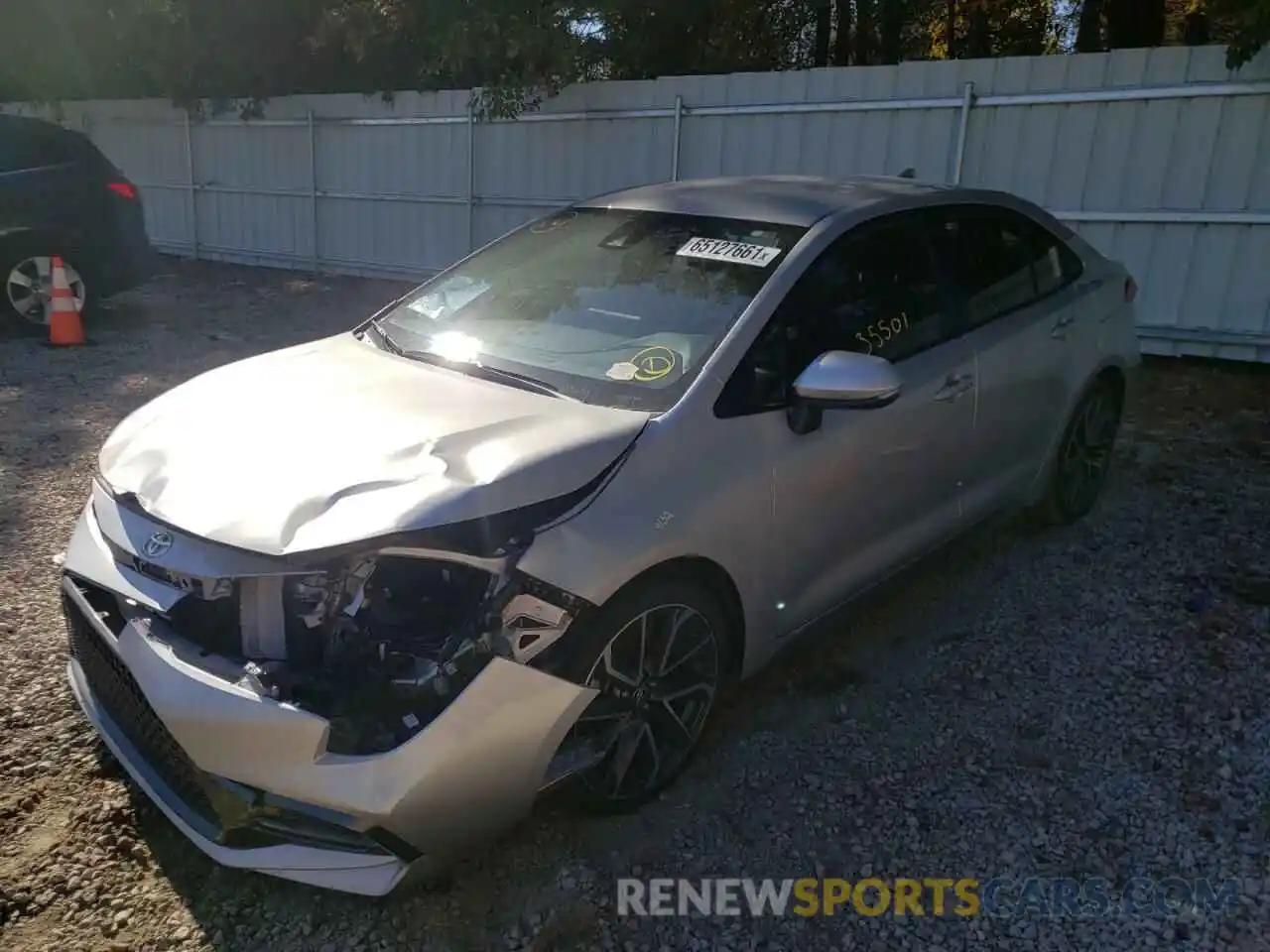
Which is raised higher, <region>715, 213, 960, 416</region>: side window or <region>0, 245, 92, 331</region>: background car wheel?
<region>715, 213, 960, 416</region>: side window

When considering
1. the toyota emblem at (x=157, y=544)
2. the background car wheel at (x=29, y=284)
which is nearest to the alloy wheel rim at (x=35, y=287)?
the background car wheel at (x=29, y=284)

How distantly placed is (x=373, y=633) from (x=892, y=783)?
5.31ft

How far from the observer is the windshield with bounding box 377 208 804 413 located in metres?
2.97

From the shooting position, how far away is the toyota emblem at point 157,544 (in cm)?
239

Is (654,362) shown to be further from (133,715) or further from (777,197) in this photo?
(133,715)

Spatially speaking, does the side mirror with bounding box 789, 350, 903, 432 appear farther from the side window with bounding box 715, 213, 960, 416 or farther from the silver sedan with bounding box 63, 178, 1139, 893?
the side window with bounding box 715, 213, 960, 416

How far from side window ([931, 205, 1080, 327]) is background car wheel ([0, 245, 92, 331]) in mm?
7604

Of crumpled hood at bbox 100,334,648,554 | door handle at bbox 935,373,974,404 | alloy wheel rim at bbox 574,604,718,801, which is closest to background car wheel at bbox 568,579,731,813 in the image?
alloy wheel rim at bbox 574,604,718,801

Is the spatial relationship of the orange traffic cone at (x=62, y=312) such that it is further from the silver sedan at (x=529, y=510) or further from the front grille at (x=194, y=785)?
the front grille at (x=194, y=785)

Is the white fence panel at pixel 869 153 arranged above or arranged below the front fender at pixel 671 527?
above

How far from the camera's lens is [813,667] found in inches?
140

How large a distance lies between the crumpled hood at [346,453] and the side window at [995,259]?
178 cm

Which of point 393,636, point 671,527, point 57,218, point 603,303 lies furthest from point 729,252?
point 57,218

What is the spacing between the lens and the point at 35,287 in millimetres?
8352
